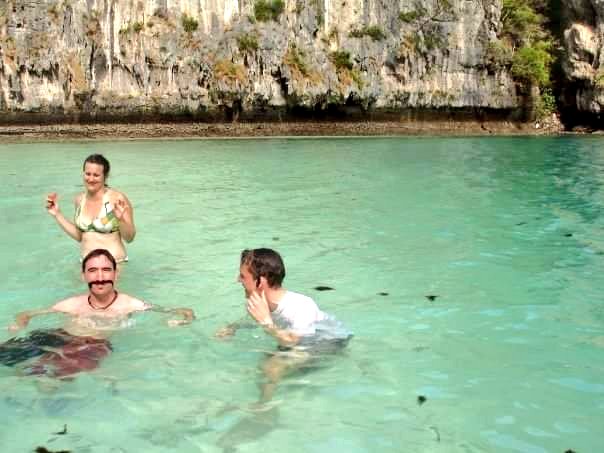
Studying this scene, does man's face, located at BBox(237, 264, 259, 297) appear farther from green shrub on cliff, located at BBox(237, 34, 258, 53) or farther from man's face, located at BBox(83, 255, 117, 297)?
green shrub on cliff, located at BBox(237, 34, 258, 53)

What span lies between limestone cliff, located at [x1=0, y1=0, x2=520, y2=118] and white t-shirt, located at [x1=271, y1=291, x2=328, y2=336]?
107ft

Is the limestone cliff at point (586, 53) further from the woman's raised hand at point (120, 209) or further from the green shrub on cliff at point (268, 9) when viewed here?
the woman's raised hand at point (120, 209)

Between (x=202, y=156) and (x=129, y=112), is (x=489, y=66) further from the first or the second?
(x=202, y=156)

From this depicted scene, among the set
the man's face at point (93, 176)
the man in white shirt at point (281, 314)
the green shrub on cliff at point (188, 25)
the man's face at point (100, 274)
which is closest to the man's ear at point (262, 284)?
the man in white shirt at point (281, 314)

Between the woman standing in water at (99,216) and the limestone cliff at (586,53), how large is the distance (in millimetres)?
36798

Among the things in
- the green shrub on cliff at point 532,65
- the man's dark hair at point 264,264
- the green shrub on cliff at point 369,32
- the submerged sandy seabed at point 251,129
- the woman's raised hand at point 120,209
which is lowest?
the man's dark hair at point 264,264

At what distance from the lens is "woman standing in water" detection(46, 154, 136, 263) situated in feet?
21.3

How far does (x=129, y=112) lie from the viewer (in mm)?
35938

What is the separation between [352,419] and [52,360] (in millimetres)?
2038

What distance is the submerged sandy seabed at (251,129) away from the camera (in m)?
34.6

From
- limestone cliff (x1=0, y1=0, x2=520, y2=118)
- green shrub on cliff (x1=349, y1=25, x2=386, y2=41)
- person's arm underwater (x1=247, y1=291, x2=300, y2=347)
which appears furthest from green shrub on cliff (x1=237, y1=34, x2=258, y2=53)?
person's arm underwater (x1=247, y1=291, x2=300, y2=347)

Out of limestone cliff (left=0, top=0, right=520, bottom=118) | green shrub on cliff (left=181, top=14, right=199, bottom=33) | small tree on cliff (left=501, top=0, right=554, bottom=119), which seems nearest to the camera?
limestone cliff (left=0, top=0, right=520, bottom=118)

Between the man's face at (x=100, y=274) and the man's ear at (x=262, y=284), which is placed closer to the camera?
the man's ear at (x=262, y=284)

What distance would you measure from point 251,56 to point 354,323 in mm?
33167
